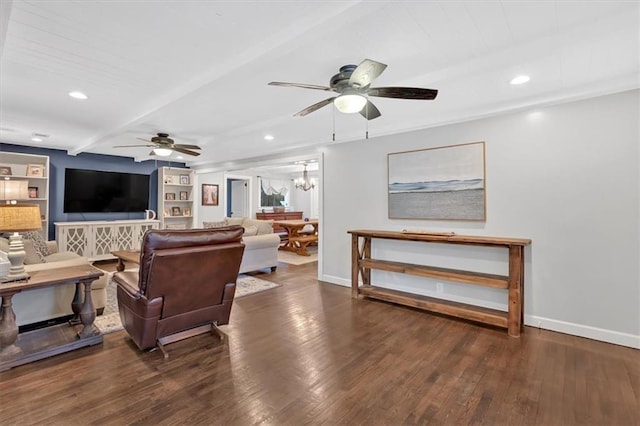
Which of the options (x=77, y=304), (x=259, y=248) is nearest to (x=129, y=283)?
(x=77, y=304)

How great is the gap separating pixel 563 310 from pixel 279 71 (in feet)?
11.6

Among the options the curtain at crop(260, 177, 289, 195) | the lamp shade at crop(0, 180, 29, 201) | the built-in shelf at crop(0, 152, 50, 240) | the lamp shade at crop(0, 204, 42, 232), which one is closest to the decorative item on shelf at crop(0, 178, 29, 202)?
the lamp shade at crop(0, 180, 29, 201)

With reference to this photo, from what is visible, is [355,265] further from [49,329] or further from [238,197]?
[238,197]

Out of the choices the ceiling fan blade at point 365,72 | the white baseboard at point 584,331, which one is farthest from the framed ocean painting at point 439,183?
the ceiling fan blade at point 365,72

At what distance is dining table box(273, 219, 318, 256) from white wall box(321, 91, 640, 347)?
402 centimetres

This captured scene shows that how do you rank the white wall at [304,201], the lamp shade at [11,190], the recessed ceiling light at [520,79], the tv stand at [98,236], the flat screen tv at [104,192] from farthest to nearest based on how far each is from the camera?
the white wall at [304,201], the flat screen tv at [104,192], the tv stand at [98,236], the lamp shade at [11,190], the recessed ceiling light at [520,79]

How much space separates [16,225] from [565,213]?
4.80 metres

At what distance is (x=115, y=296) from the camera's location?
416 centimetres

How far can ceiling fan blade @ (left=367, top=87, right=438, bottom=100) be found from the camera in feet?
7.00

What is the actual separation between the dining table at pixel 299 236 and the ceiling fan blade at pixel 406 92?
5.50m

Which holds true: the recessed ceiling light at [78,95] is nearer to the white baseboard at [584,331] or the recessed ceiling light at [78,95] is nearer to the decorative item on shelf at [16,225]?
the decorative item on shelf at [16,225]

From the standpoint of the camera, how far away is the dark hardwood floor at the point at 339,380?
185 centimetres

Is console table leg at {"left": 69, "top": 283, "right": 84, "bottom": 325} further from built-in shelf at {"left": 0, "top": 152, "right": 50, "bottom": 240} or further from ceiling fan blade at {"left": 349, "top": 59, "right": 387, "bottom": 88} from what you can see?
built-in shelf at {"left": 0, "top": 152, "right": 50, "bottom": 240}

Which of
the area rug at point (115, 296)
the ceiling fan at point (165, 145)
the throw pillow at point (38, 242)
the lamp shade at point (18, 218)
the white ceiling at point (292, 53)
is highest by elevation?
the white ceiling at point (292, 53)
